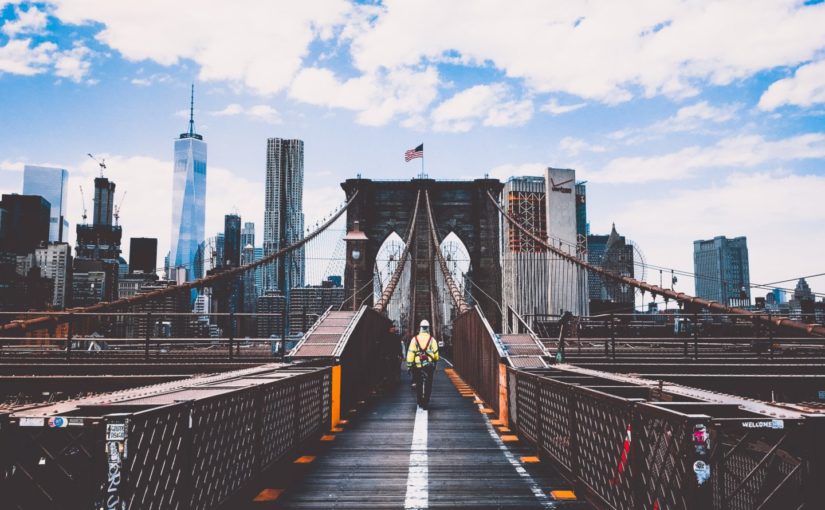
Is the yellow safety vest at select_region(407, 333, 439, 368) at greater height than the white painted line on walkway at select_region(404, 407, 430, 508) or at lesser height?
greater

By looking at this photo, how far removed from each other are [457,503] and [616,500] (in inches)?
53.7

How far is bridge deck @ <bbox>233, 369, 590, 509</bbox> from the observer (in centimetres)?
530

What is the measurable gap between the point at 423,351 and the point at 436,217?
3669 centimetres

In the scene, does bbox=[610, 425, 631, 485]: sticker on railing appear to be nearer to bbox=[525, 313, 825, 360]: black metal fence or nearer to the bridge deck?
the bridge deck

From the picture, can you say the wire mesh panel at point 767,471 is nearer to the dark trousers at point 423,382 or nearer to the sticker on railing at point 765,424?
the sticker on railing at point 765,424

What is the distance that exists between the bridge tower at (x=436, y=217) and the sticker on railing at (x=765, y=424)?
40795 millimetres

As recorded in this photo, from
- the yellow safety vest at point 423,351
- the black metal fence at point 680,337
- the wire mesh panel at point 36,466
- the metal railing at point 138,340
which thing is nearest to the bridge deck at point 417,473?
the yellow safety vest at point 423,351

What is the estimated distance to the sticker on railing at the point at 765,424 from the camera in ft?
11.3

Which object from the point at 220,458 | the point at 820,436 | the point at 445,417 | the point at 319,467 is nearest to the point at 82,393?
the point at 445,417

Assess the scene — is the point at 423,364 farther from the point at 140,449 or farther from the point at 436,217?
the point at 436,217

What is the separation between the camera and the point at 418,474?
6242 mm

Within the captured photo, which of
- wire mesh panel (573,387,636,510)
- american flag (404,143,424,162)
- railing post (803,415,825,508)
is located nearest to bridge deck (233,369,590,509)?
wire mesh panel (573,387,636,510)

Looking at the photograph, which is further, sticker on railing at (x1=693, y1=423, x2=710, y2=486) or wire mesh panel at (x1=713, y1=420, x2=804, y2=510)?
wire mesh panel at (x1=713, y1=420, x2=804, y2=510)

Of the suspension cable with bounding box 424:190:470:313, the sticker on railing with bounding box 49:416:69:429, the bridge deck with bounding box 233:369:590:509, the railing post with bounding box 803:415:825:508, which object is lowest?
the bridge deck with bounding box 233:369:590:509
